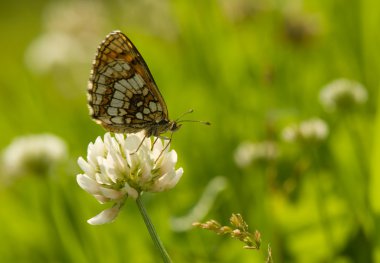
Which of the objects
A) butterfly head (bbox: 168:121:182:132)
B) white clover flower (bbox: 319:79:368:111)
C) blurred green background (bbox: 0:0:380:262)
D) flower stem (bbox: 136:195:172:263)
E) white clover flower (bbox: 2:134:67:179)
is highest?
flower stem (bbox: 136:195:172:263)

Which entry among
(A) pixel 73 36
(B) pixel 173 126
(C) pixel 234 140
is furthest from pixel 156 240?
(A) pixel 73 36

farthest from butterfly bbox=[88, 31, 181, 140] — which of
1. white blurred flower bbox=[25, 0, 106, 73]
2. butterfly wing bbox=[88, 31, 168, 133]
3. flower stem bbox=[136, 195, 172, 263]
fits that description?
white blurred flower bbox=[25, 0, 106, 73]

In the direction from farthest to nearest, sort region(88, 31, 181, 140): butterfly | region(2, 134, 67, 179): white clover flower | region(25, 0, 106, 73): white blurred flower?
region(25, 0, 106, 73): white blurred flower < region(2, 134, 67, 179): white clover flower < region(88, 31, 181, 140): butterfly

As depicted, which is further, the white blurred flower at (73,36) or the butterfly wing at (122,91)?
the white blurred flower at (73,36)

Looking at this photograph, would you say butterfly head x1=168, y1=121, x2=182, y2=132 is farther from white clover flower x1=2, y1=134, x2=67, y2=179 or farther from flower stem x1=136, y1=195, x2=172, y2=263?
white clover flower x1=2, y1=134, x2=67, y2=179

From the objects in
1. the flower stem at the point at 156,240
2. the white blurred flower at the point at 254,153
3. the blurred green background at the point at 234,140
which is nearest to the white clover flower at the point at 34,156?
the blurred green background at the point at 234,140

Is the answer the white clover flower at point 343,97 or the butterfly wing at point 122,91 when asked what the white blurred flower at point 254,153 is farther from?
the butterfly wing at point 122,91

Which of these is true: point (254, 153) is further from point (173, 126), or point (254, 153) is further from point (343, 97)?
point (173, 126)

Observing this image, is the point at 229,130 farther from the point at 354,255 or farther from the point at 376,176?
the point at 376,176
